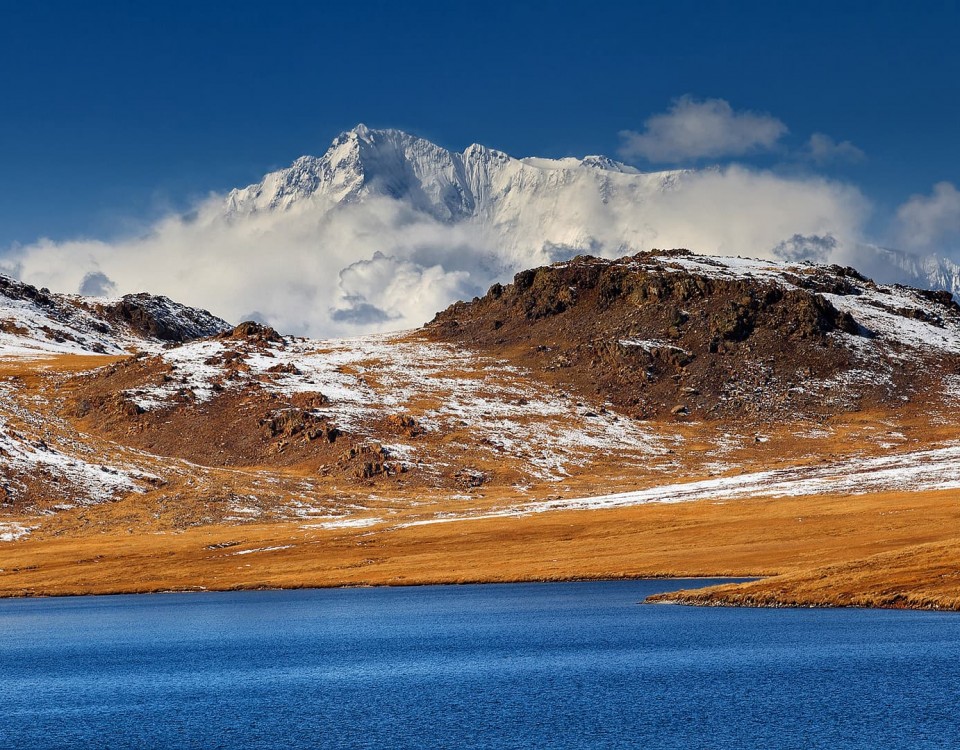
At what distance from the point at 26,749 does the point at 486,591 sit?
56332 millimetres

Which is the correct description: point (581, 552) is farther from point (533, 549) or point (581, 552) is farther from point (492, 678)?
point (492, 678)

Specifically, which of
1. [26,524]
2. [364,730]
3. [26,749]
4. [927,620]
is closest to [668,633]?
[927,620]

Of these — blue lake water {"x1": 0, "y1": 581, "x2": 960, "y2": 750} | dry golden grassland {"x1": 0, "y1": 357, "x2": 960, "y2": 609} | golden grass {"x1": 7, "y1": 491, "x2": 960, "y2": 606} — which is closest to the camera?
blue lake water {"x1": 0, "y1": 581, "x2": 960, "y2": 750}

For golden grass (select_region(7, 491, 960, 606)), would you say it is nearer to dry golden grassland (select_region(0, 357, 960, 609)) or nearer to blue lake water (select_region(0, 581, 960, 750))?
dry golden grassland (select_region(0, 357, 960, 609))

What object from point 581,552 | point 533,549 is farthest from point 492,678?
point 533,549

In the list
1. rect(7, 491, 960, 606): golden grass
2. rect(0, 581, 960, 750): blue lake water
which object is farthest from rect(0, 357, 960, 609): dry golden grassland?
rect(0, 581, 960, 750): blue lake water

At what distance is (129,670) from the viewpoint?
204ft

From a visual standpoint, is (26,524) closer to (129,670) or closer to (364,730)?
(129,670)

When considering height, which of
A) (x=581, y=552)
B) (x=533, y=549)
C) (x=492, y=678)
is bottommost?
(x=492, y=678)

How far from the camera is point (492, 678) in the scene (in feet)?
181

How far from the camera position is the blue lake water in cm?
4272

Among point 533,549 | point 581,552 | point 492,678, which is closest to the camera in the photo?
point 492,678

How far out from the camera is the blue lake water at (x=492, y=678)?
42719 millimetres

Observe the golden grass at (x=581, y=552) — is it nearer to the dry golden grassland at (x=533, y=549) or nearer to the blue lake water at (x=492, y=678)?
the dry golden grassland at (x=533, y=549)
